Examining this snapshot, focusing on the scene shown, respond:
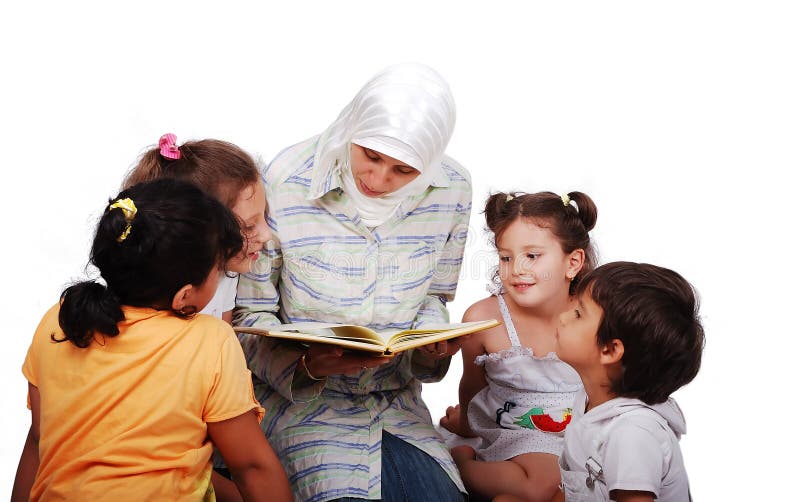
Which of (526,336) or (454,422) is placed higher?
(526,336)

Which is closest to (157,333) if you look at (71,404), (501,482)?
(71,404)

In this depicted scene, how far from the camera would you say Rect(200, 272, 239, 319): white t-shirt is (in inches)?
131

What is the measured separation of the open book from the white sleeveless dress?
2.56ft

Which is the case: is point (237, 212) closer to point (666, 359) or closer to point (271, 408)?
point (271, 408)

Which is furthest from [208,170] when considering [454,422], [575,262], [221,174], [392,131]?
[454,422]

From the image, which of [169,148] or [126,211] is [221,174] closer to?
[169,148]

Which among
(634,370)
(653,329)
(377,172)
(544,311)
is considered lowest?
(544,311)

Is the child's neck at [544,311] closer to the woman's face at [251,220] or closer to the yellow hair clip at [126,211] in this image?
the woman's face at [251,220]

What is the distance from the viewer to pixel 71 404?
2.59 meters

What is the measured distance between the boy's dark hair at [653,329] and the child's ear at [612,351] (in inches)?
0.4

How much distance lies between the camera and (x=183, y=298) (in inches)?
105

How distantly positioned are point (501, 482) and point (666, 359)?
0.96m

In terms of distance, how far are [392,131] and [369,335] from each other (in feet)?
2.19

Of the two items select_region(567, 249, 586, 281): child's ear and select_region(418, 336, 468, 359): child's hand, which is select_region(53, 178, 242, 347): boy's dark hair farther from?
select_region(567, 249, 586, 281): child's ear
